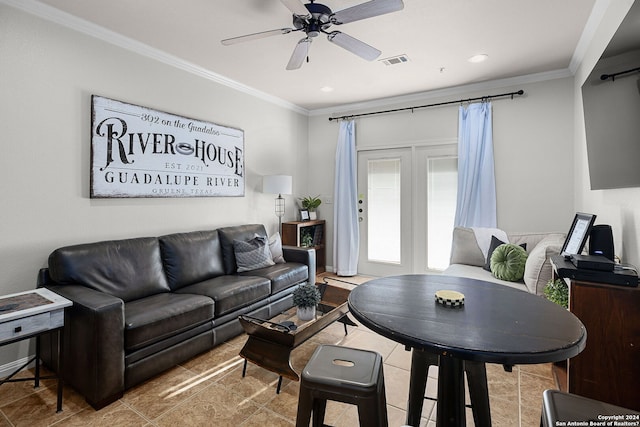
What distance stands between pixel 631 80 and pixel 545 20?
3.91 feet

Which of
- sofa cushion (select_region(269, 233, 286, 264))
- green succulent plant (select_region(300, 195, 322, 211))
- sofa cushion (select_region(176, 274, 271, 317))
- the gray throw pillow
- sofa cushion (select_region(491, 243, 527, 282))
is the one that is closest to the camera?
sofa cushion (select_region(176, 274, 271, 317))

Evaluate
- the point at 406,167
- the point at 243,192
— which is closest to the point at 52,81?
the point at 243,192

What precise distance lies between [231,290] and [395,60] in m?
2.81

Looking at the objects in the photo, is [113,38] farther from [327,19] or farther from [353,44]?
[353,44]

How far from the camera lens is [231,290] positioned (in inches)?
109

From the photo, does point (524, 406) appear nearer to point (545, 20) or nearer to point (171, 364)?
point (171, 364)

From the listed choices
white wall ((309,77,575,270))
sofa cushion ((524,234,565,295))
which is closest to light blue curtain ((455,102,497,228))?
white wall ((309,77,575,270))

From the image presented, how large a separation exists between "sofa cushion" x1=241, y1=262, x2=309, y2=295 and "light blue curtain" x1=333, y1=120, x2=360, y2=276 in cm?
130

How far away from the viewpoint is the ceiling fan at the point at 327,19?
1858mm

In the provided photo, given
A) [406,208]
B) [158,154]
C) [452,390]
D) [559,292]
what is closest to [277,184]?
[158,154]

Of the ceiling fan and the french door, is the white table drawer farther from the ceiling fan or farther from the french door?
the french door

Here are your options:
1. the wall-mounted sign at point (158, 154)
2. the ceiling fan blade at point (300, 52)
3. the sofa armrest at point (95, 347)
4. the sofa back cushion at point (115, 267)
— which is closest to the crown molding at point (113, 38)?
the wall-mounted sign at point (158, 154)

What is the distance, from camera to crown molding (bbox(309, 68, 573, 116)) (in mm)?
3617

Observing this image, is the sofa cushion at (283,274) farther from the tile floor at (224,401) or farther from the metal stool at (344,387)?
the metal stool at (344,387)
